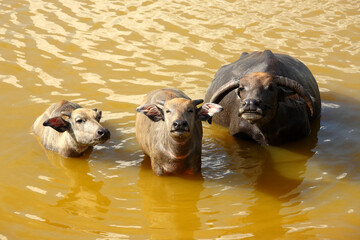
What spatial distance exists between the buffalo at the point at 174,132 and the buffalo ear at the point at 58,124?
45.6 inches

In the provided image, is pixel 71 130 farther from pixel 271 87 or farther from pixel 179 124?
pixel 271 87

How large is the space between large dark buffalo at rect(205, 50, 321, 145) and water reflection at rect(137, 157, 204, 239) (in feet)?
4.53

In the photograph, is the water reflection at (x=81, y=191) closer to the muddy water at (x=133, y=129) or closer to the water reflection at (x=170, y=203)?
the muddy water at (x=133, y=129)

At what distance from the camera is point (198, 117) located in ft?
24.5

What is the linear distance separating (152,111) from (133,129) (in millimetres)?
1739

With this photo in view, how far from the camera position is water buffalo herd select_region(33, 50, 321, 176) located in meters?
7.41

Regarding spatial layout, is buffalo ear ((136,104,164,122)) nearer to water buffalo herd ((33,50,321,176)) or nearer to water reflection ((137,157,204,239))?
water buffalo herd ((33,50,321,176))

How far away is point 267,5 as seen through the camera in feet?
50.6

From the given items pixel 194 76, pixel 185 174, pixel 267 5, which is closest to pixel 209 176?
pixel 185 174

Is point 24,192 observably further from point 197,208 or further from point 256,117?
point 256,117

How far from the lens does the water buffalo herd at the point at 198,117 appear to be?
7410mm

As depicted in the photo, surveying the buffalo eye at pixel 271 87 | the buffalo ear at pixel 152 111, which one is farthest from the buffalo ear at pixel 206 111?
the buffalo eye at pixel 271 87

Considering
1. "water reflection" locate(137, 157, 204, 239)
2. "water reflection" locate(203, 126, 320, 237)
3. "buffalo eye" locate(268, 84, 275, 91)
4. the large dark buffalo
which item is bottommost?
"water reflection" locate(137, 157, 204, 239)

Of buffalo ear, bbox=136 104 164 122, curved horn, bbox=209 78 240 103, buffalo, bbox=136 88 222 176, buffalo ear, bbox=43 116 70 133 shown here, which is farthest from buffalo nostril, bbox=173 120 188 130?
buffalo ear, bbox=43 116 70 133
